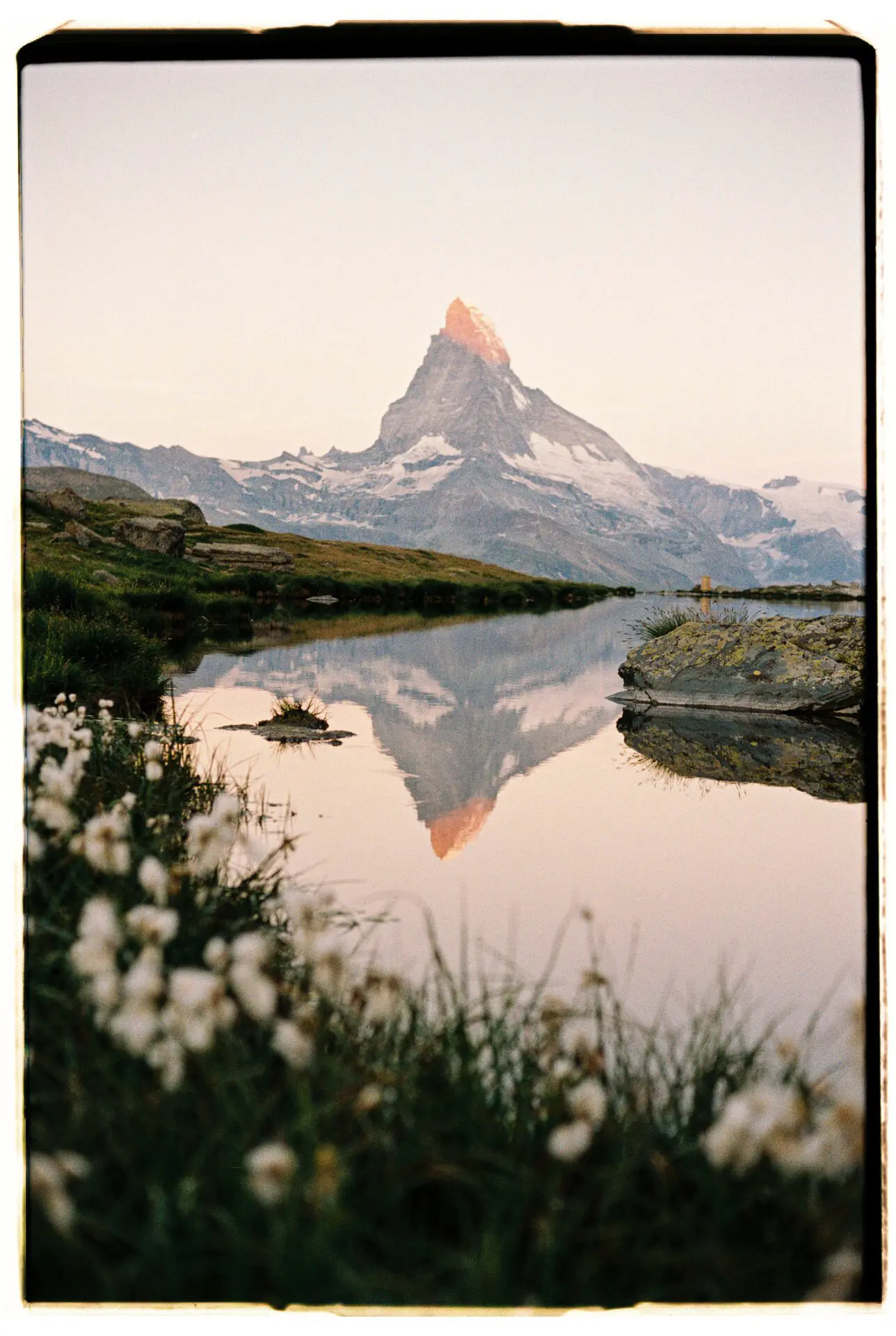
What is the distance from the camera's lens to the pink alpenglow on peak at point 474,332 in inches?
177

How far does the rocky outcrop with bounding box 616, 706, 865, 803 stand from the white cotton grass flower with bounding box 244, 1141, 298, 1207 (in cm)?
336

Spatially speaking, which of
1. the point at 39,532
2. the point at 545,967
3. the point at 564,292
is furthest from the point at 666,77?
the point at 545,967

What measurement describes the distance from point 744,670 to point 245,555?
473 centimetres

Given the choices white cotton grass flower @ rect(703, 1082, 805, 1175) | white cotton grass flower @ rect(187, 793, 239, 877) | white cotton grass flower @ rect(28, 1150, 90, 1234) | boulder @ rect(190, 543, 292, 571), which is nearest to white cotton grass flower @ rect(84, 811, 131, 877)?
white cotton grass flower @ rect(187, 793, 239, 877)

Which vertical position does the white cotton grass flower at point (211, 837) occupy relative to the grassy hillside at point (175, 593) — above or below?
below

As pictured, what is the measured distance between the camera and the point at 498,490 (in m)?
5.61

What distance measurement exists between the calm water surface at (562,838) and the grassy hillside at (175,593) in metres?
0.55

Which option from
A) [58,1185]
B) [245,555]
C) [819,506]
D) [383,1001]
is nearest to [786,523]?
[819,506]

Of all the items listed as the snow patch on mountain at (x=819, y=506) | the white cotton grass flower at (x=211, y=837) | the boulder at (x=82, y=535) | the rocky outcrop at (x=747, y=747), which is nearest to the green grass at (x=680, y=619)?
the rocky outcrop at (x=747, y=747)

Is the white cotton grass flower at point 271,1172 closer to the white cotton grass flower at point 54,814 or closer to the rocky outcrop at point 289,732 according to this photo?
the white cotton grass flower at point 54,814

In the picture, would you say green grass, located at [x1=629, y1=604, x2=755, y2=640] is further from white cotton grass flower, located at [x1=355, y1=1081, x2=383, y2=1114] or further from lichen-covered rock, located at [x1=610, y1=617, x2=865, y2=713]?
white cotton grass flower, located at [x1=355, y1=1081, x2=383, y2=1114]

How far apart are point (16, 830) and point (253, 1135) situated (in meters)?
1.27

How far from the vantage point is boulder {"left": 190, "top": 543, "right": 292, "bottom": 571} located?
699 cm

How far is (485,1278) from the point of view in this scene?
2.18 m
